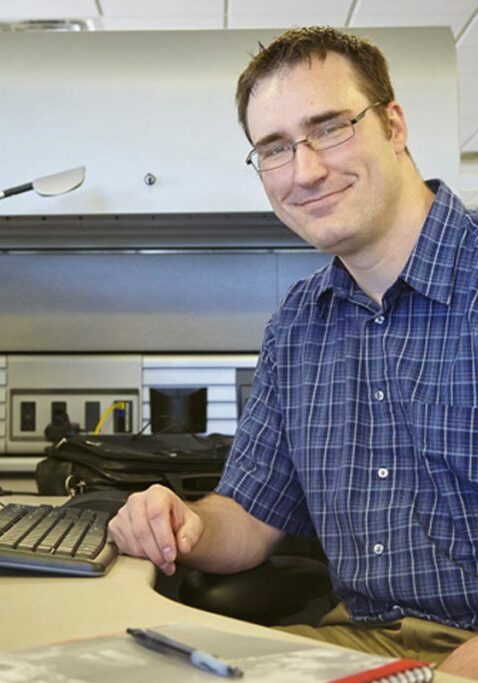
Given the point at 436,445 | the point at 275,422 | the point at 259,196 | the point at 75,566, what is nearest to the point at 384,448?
the point at 436,445

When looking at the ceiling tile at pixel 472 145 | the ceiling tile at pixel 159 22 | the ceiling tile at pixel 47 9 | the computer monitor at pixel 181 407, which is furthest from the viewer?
the ceiling tile at pixel 472 145

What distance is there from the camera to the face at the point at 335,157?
1.16m

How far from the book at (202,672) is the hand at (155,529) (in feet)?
1.37

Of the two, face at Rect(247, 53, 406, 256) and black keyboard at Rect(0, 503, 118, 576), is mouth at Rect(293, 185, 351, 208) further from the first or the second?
black keyboard at Rect(0, 503, 118, 576)

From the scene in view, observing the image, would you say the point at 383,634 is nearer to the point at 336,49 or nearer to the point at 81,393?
the point at 336,49

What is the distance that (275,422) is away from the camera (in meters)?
1.29

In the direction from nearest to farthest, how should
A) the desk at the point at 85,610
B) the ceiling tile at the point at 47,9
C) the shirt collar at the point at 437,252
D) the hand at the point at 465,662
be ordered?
the desk at the point at 85,610
the hand at the point at 465,662
the shirt collar at the point at 437,252
the ceiling tile at the point at 47,9

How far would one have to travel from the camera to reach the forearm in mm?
1145

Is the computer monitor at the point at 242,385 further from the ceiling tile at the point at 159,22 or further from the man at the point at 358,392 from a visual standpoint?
the ceiling tile at the point at 159,22

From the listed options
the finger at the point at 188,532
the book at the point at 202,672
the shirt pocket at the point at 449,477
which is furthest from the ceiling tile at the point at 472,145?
the book at the point at 202,672

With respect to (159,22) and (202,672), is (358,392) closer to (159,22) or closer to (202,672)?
(202,672)

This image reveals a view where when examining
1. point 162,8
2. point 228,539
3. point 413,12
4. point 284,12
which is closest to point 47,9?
point 162,8

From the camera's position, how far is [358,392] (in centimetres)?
117

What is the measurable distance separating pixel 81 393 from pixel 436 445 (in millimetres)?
1493
